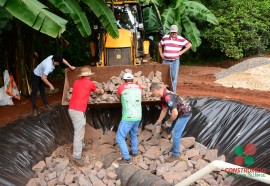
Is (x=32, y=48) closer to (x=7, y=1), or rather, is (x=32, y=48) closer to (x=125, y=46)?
(x=125, y=46)

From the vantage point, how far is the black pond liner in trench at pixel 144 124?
569cm

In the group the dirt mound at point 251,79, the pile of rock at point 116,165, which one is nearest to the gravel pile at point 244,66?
the dirt mound at point 251,79

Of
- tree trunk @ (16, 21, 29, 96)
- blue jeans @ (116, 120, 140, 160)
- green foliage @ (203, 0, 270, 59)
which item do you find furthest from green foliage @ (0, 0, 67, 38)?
green foliage @ (203, 0, 270, 59)

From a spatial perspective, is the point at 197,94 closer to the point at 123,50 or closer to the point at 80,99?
the point at 123,50

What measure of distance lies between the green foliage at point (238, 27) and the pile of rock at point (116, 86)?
7218mm

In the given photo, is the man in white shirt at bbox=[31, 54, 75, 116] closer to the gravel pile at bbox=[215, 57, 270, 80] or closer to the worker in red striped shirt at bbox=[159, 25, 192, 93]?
the worker in red striped shirt at bbox=[159, 25, 192, 93]

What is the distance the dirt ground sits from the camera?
25.2ft

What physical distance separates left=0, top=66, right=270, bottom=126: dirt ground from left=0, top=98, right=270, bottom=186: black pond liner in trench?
2.18 feet

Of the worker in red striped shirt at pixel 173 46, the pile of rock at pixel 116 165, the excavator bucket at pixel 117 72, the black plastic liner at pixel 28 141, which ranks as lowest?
the pile of rock at pixel 116 165

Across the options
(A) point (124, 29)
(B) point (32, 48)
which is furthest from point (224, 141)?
(B) point (32, 48)

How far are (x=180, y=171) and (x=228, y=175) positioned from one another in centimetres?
91

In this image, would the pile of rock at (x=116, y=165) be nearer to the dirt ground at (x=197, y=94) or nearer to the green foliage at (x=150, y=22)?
the dirt ground at (x=197, y=94)

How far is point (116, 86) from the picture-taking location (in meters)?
6.92

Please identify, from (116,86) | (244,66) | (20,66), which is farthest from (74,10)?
(244,66)
